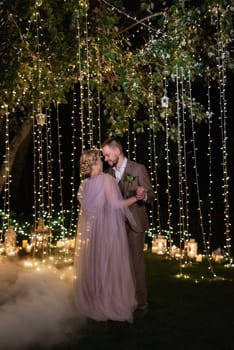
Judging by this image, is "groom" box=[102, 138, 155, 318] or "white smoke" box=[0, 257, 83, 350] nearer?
"white smoke" box=[0, 257, 83, 350]

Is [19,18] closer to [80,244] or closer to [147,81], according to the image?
[147,81]

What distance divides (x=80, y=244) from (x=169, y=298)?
136cm

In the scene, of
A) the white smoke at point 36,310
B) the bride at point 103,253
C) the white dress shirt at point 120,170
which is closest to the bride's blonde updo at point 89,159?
the bride at point 103,253

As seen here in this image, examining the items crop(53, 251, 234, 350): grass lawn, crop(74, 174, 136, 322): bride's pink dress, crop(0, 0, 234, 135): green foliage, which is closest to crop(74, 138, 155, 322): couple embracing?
crop(74, 174, 136, 322): bride's pink dress

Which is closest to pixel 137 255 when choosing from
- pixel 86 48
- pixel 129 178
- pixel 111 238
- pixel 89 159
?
pixel 111 238

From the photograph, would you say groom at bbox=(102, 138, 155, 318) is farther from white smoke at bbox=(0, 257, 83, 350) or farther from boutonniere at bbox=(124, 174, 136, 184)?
white smoke at bbox=(0, 257, 83, 350)

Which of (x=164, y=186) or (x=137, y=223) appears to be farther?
(x=164, y=186)

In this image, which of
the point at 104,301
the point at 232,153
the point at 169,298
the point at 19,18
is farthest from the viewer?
the point at 232,153

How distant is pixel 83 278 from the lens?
201 inches

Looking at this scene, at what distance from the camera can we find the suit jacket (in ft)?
16.8

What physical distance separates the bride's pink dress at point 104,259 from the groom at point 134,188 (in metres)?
0.11

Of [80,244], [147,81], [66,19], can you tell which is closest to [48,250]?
[147,81]

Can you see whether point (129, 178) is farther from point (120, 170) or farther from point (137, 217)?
point (137, 217)

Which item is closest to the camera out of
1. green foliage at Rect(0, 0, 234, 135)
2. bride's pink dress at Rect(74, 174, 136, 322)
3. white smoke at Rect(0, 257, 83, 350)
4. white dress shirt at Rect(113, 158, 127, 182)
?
white smoke at Rect(0, 257, 83, 350)
